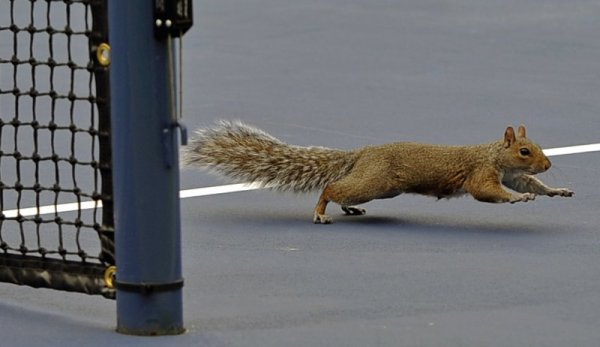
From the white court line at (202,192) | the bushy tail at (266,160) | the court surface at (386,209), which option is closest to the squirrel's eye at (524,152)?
the court surface at (386,209)

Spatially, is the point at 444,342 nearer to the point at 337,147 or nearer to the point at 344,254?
the point at 344,254

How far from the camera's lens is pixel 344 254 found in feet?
24.7

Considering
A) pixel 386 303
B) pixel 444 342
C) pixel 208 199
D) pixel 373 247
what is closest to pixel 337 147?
pixel 208 199

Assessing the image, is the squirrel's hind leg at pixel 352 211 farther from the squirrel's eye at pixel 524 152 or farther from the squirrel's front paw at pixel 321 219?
the squirrel's eye at pixel 524 152

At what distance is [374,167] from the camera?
27.4 ft

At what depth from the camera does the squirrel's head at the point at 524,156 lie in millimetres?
8266

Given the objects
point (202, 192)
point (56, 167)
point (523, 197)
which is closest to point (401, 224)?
point (523, 197)

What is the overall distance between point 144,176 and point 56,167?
1.12 metres

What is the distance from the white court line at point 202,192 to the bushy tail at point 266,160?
132 mm

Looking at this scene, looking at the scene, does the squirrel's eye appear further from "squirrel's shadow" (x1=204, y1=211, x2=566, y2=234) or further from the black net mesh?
the black net mesh

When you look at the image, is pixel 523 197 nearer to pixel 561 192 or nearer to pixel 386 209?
pixel 561 192

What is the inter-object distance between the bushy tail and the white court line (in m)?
0.13

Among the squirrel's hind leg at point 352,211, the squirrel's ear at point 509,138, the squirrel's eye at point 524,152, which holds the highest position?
the squirrel's ear at point 509,138

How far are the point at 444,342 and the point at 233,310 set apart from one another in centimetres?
94
